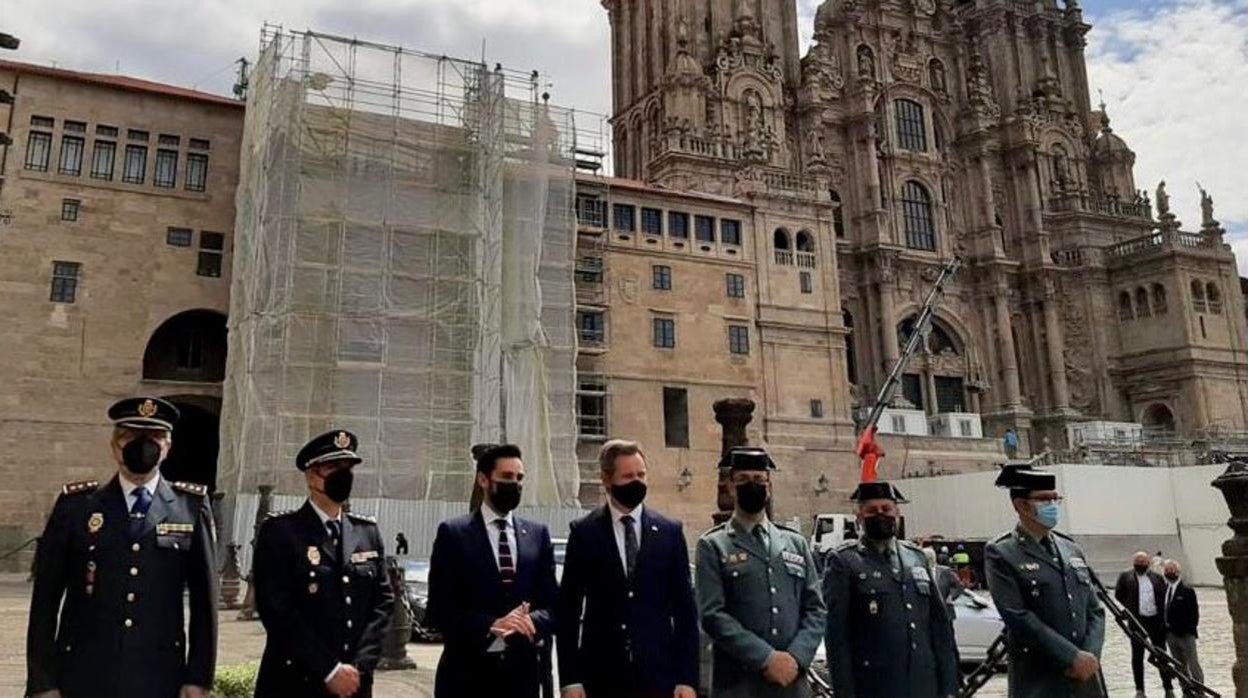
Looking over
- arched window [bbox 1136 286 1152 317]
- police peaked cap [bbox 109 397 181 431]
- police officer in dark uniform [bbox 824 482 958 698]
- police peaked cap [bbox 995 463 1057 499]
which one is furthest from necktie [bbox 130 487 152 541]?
arched window [bbox 1136 286 1152 317]

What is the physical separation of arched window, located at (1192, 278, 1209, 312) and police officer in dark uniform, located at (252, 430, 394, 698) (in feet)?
186

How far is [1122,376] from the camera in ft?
177

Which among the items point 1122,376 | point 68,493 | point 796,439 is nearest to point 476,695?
point 68,493

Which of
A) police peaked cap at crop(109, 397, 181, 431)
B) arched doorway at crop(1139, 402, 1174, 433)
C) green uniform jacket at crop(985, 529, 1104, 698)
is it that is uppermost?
arched doorway at crop(1139, 402, 1174, 433)

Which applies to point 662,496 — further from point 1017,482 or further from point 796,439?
point 1017,482

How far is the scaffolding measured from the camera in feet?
90.0

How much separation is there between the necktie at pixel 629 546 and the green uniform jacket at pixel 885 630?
160 centimetres

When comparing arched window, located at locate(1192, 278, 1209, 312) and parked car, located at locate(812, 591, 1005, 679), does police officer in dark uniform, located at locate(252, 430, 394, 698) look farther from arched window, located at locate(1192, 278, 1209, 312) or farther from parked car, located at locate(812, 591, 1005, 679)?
arched window, located at locate(1192, 278, 1209, 312)

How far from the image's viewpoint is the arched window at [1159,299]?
5288 centimetres

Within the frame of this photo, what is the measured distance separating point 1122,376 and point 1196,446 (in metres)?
6.66

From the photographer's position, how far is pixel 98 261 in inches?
1199

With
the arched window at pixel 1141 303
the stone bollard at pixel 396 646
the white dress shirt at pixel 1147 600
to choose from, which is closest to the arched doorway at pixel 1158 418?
the arched window at pixel 1141 303

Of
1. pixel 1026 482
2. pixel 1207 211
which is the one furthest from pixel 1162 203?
pixel 1026 482

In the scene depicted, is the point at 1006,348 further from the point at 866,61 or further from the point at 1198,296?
the point at 866,61
